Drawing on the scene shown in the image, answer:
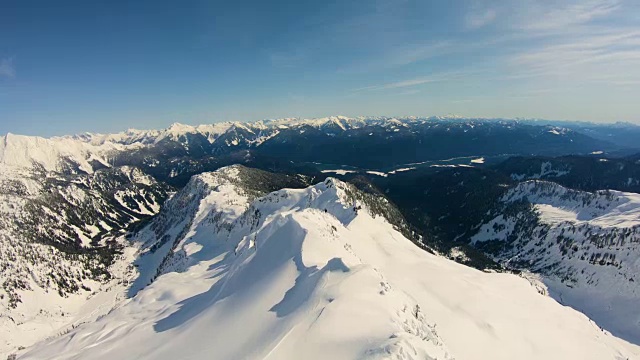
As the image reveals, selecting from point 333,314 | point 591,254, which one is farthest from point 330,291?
point 591,254

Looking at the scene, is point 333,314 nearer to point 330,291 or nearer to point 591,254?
point 330,291

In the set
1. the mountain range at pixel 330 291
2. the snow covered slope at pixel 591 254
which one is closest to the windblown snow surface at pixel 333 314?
the mountain range at pixel 330 291

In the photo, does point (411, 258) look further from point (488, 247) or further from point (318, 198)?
point (488, 247)

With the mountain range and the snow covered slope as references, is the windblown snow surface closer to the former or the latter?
the mountain range

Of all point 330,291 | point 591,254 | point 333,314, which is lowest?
point 591,254

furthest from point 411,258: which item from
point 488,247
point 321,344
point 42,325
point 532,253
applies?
point 42,325

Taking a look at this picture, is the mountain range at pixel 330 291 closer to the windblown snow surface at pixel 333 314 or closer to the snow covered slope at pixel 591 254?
the windblown snow surface at pixel 333 314
